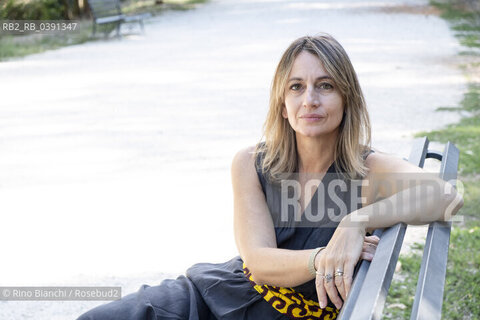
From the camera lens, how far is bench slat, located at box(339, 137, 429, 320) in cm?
173

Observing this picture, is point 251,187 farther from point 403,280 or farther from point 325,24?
point 325,24

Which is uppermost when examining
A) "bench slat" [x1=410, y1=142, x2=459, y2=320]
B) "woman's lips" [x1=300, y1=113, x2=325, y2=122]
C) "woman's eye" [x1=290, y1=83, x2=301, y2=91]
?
"woman's eye" [x1=290, y1=83, x2=301, y2=91]

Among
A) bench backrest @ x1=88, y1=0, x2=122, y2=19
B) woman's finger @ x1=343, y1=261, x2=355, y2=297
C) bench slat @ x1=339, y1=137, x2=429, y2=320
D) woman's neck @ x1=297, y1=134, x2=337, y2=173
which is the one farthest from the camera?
bench backrest @ x1=88, y1=0, x2=122, y2=19

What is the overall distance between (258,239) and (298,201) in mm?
239

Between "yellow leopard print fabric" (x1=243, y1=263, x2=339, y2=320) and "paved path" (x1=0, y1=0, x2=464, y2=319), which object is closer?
"yellow leopard print fabric" (x1=243, y1=263, x2=339, y2=320)

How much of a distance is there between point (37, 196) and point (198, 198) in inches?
55.0

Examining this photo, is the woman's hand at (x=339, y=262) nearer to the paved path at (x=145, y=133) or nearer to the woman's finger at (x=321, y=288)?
the woman's finger at (x=321, y=288)

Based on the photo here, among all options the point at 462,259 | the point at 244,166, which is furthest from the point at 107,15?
the point at 244,166

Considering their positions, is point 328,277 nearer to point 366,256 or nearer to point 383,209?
point 366,256

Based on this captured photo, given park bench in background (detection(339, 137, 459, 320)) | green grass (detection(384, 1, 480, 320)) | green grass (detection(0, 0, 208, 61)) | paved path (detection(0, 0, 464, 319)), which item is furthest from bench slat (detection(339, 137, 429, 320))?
green grass (detection(0, 0, 208, 61))

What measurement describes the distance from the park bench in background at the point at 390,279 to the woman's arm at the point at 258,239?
27 cm

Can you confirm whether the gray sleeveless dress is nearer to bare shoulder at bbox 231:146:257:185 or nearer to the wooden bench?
bare shoulder at bbox 231:146:257:185

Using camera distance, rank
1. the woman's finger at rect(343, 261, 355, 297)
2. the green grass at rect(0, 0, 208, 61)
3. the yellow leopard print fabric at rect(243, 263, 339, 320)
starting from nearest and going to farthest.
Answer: the woman's finger at rect(343, 261, 355, 297), the yellow leopard print fabric at rect(243, 263, 339, 320), the green grass at rect(0, 0, 208, 61)

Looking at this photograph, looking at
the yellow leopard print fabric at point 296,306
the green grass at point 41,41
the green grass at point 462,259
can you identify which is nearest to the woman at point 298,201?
the yellow leopard print fabric at point 296,306
